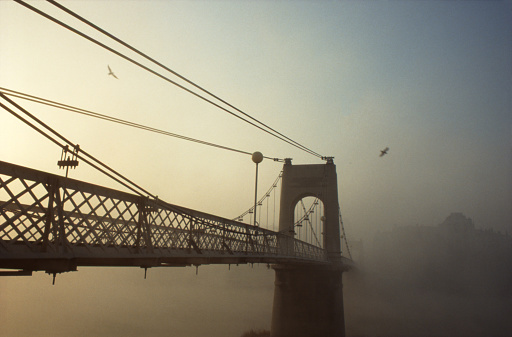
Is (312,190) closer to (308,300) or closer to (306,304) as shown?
(308,300)

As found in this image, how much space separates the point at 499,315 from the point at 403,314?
99.5ft

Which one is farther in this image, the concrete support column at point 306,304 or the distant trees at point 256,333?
the distant trees at point 256,333

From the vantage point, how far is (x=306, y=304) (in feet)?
92.4

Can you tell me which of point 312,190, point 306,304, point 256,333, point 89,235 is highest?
point 312,190

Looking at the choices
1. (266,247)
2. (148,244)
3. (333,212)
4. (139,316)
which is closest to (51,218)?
(148,244)

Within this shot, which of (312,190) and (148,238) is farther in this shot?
(312,190)

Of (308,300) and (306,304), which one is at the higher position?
(308,300)

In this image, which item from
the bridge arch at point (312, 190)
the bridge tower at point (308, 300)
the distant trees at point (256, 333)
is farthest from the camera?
the distant trees at point (256, 333)

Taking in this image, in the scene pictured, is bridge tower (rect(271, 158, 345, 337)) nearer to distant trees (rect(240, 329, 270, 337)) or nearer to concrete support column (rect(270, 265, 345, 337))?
concrete support column (rect(270, 265, 345, 337))

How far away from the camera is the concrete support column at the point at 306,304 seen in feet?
90.4

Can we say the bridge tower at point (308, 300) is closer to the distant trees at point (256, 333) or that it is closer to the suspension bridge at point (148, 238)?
the suspension bridge at point (148, 238)

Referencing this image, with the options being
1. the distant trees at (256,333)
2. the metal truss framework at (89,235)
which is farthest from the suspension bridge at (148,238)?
the distant trees at (256,333)

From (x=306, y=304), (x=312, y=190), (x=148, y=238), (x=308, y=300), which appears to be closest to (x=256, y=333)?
(x=306, y=304)

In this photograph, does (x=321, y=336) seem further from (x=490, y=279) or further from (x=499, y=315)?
(x=490, y=279)
